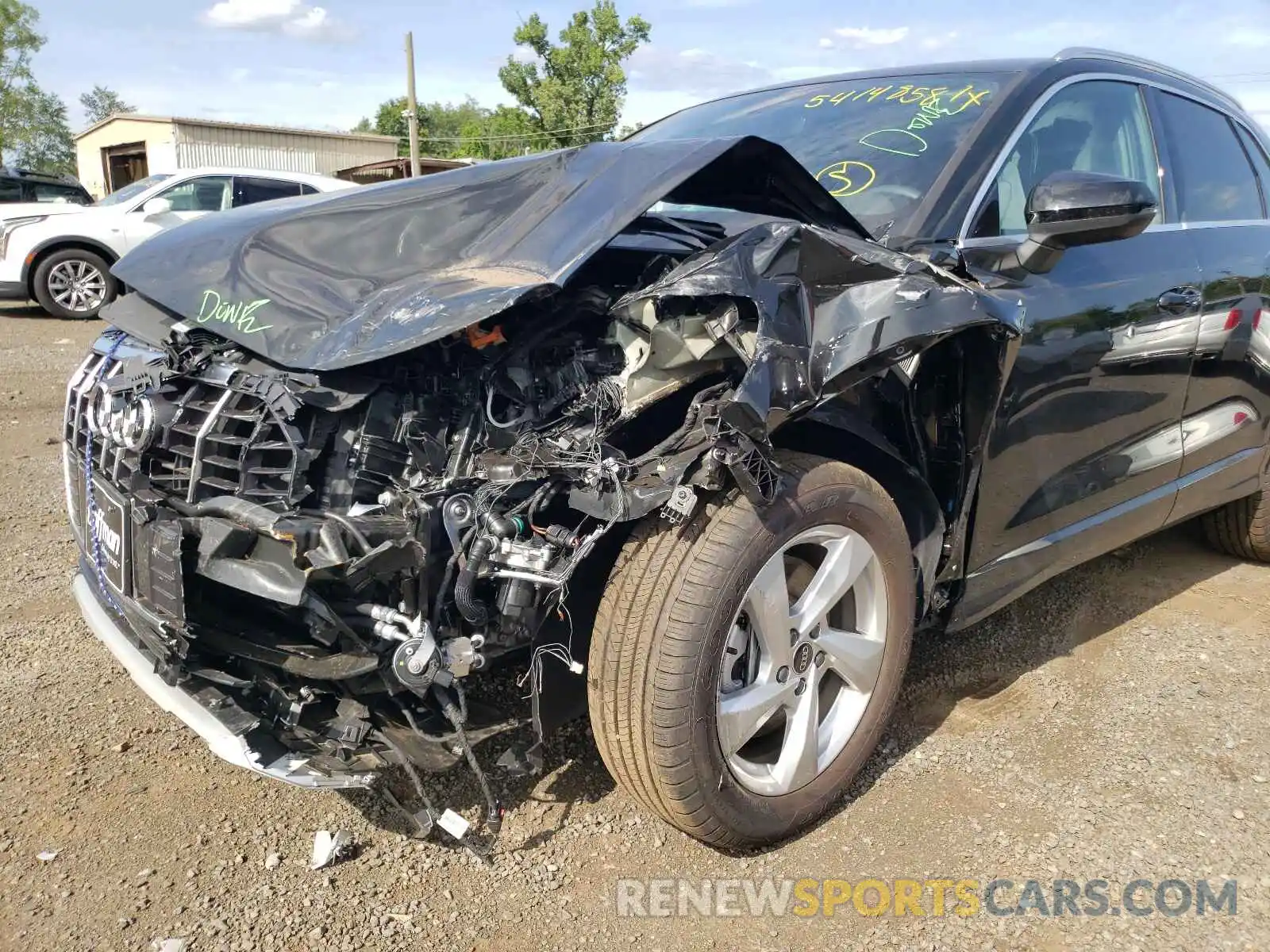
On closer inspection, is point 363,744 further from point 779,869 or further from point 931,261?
point 931,261

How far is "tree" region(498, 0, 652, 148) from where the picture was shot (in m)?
35.0

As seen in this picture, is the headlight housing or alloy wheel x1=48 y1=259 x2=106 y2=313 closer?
the headlight housing

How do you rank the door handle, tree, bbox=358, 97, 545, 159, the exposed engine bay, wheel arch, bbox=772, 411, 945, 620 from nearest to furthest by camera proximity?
the exposed engine bay
wheel arch, bbox=772, 411, 945, 620
the door handle
tree, bbox=358, 97, 545, 159

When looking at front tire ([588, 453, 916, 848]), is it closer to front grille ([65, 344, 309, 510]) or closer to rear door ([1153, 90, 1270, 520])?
front grille ([65, 344, 309, 510])

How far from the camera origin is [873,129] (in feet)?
9.51

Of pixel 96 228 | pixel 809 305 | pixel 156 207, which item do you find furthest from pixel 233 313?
pixel 156 207

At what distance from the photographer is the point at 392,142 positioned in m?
32.7

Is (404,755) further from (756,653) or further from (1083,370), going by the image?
(1083,370)

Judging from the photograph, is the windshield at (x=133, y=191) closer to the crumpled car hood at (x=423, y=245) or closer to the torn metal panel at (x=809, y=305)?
the crumpled car hood at (x=423, y=245)

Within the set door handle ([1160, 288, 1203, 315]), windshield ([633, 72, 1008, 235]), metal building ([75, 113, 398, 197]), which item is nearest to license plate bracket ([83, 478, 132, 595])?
windshield ([633, 72, 1008, 235])

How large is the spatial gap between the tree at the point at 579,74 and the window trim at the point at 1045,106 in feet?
110

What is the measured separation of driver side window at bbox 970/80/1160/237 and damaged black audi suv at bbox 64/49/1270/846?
3 cm

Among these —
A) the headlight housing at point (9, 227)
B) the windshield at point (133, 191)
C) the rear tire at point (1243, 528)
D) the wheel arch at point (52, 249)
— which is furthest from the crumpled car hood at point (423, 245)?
the windshield at point (133, 191)

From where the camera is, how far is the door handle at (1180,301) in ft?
9.38
